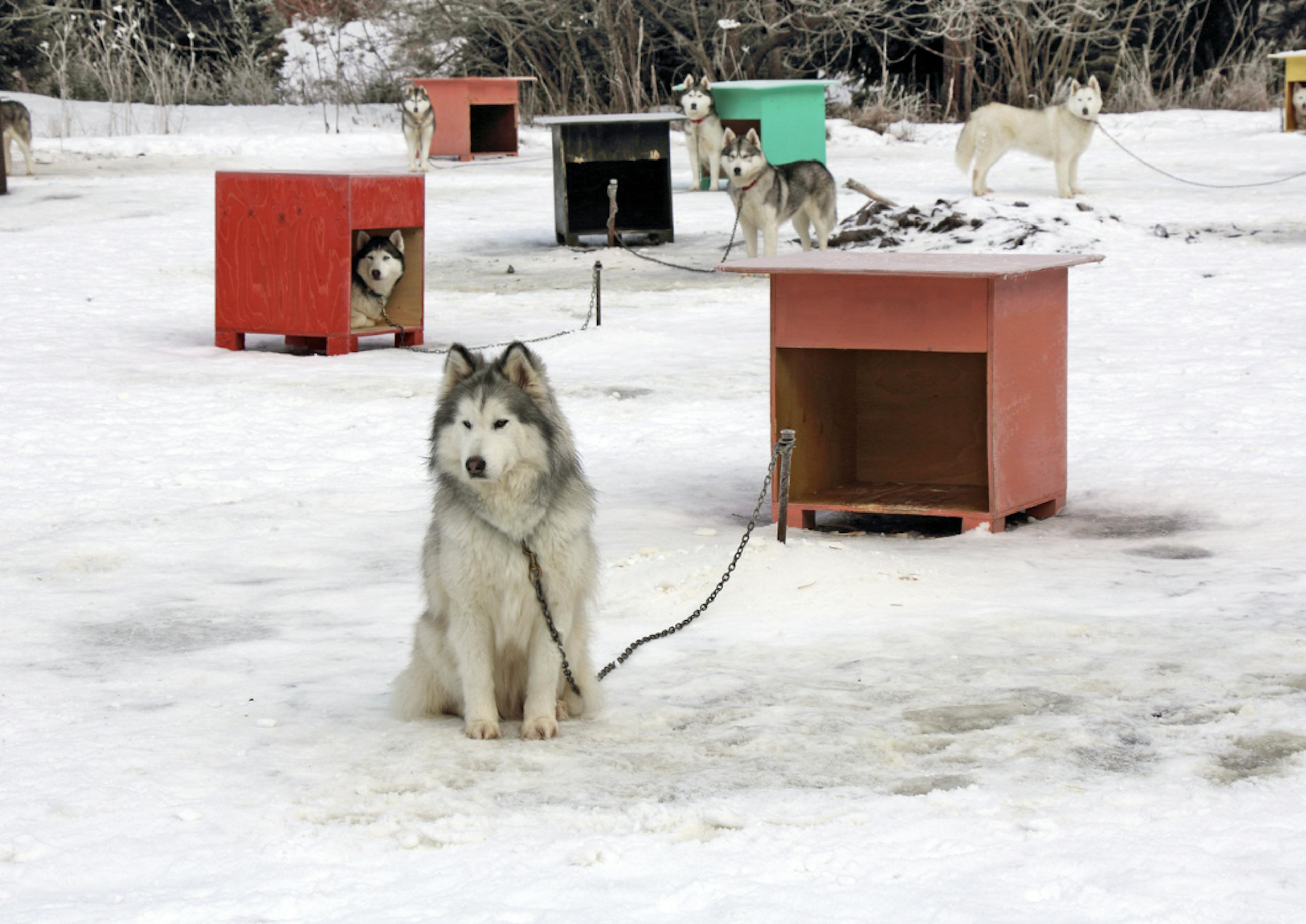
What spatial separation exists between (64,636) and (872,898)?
274cm

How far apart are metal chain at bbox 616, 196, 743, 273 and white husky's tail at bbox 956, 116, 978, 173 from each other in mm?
3086

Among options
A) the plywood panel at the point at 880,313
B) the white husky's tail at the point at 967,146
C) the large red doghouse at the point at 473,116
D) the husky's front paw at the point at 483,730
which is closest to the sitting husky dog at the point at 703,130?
the white husky's tail at the point at 967,146

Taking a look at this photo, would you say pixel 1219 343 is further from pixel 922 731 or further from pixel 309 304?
pixel 922 731

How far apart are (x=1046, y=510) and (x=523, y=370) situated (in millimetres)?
3020

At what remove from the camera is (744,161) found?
13375 millimetres

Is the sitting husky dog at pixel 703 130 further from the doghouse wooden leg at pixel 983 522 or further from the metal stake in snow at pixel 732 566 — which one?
the metal stake in snow at pixel 732 566

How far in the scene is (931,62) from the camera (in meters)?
26.9

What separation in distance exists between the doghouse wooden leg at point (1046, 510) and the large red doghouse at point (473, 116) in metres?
15.5

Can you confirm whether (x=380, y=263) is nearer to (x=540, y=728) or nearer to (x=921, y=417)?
(x=921, y=417)

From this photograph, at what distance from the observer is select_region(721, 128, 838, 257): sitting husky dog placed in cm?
1291

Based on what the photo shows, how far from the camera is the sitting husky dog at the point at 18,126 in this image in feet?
58.9

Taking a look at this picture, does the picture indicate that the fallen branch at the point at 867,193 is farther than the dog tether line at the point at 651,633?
Yes

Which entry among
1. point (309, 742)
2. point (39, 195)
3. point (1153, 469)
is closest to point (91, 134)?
point (39, 195)

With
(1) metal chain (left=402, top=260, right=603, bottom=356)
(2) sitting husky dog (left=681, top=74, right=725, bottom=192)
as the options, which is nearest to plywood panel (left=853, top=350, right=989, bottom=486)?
(1) metal chain (left=402, top=260, right=603, bottom=356)
